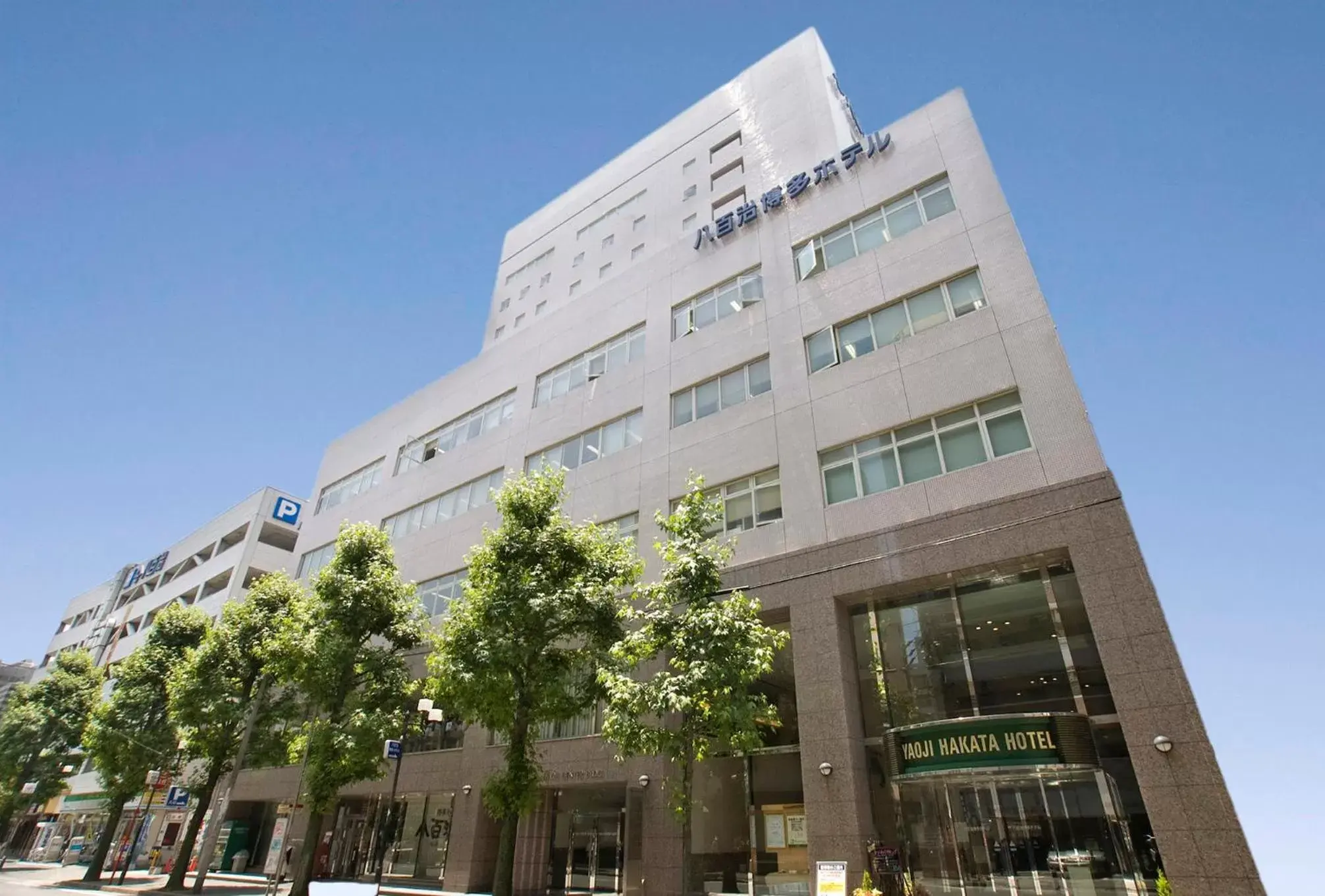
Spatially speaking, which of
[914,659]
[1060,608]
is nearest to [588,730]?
[914,659]

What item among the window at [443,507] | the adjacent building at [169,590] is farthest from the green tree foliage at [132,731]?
the adjacent building at [169,590]

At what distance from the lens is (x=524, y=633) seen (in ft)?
55.8

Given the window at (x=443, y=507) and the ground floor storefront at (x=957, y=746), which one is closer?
the ground floor storefront at (x=957, y=746)

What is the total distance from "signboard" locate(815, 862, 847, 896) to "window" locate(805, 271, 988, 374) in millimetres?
12367

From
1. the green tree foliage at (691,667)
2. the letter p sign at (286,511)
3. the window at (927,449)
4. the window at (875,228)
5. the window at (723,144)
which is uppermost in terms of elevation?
the window at (723,144)

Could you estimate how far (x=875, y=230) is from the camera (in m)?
20.9

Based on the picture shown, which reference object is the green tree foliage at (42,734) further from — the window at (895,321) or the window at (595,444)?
the window at (895,321)

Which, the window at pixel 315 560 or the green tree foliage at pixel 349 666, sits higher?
the window at pixel 315 560

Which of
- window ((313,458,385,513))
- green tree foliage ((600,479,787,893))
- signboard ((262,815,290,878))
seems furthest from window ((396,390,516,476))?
green tree foliage ((600,479,787,893))

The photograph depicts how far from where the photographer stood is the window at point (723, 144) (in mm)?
30734

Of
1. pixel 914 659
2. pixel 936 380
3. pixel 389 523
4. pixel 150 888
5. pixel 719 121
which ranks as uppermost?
pixel 719 121

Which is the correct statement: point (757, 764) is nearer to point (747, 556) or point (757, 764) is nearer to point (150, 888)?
point (747, 556)

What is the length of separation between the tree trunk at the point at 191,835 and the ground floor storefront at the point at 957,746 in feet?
43.7

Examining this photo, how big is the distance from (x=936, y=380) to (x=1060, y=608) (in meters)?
6.06
